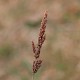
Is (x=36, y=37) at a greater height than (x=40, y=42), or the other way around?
(x=36, y=37)

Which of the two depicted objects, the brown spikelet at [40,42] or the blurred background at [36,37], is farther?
the blurred background at [36,37]

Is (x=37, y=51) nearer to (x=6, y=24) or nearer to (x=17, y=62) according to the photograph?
(x=17, y=62)

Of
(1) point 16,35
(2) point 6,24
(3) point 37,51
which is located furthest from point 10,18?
(3) point 37,51

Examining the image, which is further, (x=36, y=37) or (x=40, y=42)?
(x=36, y=37)

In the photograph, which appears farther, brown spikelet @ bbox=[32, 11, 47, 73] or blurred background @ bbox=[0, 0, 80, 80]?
blurred background @ bbox=[0, 0, 80, 80]

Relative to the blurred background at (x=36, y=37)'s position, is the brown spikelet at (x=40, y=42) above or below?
below

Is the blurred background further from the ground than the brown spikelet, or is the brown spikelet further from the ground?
the blurred background

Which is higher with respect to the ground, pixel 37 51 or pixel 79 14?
pixel 79 14

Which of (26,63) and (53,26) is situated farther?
(53,26)
